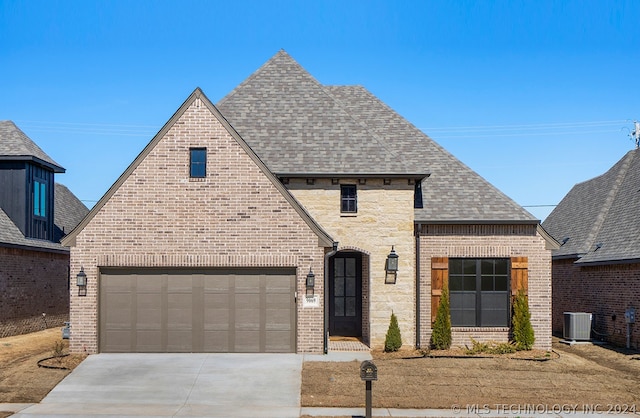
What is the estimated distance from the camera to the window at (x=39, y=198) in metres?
26.6

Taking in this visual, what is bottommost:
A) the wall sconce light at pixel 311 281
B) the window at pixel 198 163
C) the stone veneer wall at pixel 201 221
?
the wall sconce light at pixel 311 281

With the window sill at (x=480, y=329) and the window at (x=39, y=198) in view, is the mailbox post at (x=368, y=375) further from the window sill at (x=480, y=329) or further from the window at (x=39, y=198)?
the window at (x=39, y=198)

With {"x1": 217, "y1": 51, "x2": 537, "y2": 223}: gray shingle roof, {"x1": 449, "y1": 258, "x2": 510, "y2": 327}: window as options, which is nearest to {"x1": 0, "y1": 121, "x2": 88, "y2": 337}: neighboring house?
{"x1": 217, "y1": 51, "x2": 537, "y2": 223}: gray shingle roof

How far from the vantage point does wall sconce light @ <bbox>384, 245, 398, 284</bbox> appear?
1983 cm

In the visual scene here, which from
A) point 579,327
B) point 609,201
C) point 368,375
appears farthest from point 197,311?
point 609,201

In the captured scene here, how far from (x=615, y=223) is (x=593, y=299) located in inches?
117

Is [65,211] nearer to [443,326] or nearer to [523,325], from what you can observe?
[443,326]

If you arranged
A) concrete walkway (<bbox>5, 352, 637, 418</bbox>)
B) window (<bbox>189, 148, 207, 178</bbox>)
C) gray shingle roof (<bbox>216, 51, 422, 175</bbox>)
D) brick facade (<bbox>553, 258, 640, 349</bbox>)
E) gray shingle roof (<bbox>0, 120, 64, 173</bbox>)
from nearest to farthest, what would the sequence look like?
concrete walkway (<bbox>5, 352, 637, 418</bbox>)
window (<bbox>189, 148, 207, 178</bbox>)
gray shingle roof (<bbox>216, 51, 422, 175</bbox>)
brick facade (<bbox>553, 258, 640, 349</bbox>)
gray shingle roof (<bbox>0, 120, 64, 173</bbox>)

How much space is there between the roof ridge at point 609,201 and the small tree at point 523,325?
20.1 feet

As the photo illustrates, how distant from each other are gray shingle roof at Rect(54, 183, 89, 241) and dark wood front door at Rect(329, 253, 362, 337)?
13890mm

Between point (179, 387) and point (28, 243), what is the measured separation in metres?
12.9

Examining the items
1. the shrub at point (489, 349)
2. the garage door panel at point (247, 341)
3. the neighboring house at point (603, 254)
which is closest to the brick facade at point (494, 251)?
the shrub at point (489, 349)

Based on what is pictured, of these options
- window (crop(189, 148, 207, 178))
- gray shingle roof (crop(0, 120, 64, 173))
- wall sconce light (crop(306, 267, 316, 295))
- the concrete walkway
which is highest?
gray shingle roof (crop(0, 120, 64, 173))

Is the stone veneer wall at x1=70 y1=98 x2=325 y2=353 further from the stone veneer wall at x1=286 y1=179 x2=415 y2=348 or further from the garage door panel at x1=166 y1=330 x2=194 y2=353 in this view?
the stone veneer wall at x1=286 y1=179 x2=415 y2=348
